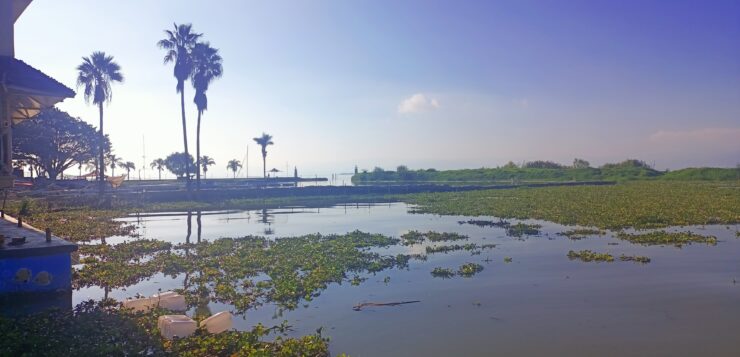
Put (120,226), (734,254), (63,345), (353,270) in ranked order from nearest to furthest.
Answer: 1. (63,345)
2. (353,270)
3. (734,254)
4. (120,226)

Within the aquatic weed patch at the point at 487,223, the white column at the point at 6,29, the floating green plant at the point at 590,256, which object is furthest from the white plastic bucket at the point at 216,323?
the aquatic weed patch at the point at 487,223

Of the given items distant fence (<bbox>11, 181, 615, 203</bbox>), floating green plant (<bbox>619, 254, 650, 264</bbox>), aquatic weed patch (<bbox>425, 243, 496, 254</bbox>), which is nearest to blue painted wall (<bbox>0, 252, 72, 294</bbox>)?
aquatic weed patch (<bbox>425, 243, 496, 254</bbox>)

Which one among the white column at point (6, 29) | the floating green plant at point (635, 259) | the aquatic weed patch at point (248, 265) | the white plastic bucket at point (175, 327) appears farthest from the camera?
the floating green plant at point (635, 259)

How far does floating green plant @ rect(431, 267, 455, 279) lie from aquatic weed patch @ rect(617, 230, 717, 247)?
9.97 m

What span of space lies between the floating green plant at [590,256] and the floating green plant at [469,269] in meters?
3.94

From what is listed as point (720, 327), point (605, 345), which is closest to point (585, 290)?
point (720, 327)

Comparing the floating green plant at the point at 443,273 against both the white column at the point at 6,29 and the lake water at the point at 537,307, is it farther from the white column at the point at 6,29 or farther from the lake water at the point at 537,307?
the white column at the point at 6,29

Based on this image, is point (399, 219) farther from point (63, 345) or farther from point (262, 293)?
point (63, 345)

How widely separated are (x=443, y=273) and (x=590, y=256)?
6000 mm

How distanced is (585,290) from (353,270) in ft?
22.4

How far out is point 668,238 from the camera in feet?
65.6

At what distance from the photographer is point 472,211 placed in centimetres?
3406

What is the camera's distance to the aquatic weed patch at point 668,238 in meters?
19.4

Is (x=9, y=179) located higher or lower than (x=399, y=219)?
higher
